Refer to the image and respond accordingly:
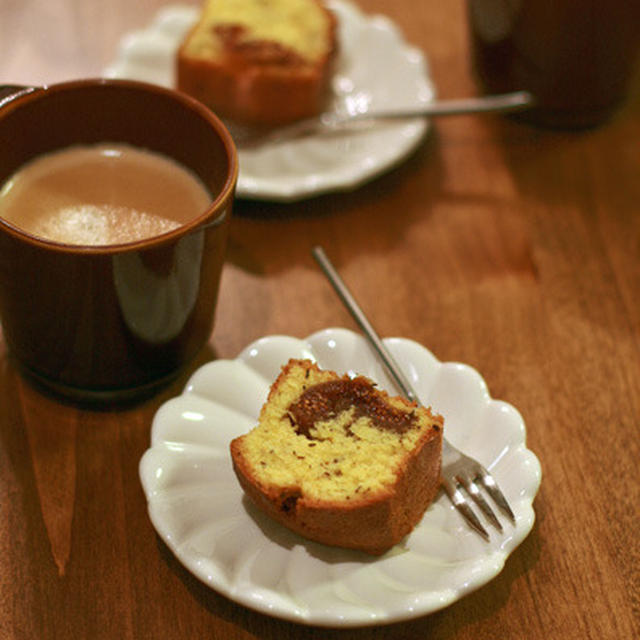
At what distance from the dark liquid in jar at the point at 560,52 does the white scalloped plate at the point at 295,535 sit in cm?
49

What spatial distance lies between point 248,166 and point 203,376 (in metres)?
0.37

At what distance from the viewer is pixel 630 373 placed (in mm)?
978

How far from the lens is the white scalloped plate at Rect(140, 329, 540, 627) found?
0.70 metres

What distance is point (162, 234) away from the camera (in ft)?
2.44

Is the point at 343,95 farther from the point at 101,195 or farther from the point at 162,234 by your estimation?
the point at 162,234

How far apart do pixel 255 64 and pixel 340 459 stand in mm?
587

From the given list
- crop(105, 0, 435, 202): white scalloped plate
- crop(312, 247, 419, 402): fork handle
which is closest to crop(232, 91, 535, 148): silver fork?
crop(105, 0, 435, 202): white scalloped plate

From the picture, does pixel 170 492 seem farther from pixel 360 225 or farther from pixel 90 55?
pixel 90 55

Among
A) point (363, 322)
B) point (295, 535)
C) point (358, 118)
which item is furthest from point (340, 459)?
point (358, 118)

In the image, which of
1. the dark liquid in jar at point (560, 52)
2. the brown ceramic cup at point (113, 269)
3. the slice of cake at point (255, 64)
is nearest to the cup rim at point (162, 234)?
the brown ceramic cup at point (113, 269)

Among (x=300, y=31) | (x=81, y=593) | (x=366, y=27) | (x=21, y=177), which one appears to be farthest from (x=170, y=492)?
(x=366, y=27)

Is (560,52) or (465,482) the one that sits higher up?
(560,52)

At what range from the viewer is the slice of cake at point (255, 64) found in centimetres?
114

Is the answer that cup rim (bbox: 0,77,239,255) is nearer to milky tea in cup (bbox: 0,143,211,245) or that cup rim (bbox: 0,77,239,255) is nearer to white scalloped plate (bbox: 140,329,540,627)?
milky tea in cup (bbox: 0,143,211,245)
